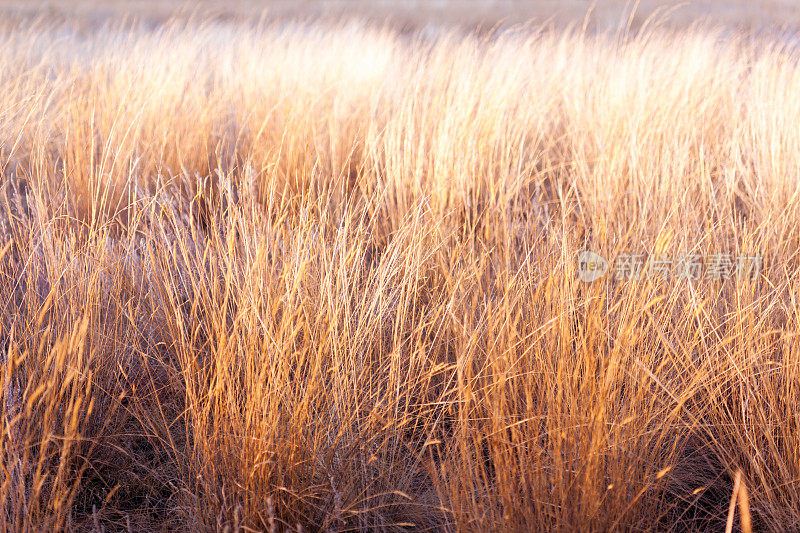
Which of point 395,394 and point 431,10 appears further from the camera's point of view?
point 431,10

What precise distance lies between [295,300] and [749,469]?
0.96m

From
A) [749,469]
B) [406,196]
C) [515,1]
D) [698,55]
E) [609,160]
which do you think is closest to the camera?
[749,469]

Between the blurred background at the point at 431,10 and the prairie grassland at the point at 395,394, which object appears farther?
the blurred background at the point at 431,10

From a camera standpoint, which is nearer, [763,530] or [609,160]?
[763,530]

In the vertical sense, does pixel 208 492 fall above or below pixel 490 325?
below

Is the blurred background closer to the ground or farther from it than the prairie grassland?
farther from it

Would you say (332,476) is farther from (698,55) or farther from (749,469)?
(698,55)

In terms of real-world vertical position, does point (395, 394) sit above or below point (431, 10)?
below

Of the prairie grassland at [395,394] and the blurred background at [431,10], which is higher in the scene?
the blurred background at [431,10]

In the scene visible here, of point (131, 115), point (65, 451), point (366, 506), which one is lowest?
point (366, 506)

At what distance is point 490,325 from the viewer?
1159 millimetres

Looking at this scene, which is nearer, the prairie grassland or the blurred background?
the prairie grassland

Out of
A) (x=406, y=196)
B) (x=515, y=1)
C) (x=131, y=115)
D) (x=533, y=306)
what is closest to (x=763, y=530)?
(x=533, y=306)

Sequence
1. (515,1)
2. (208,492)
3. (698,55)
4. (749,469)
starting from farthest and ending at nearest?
(515,1) < (698,55) < (749,469) < (208,492)
